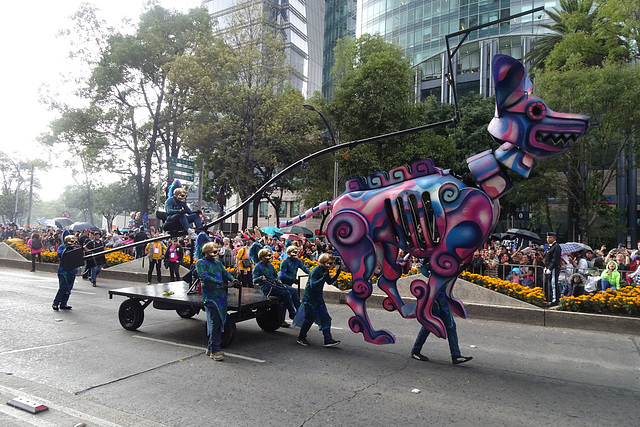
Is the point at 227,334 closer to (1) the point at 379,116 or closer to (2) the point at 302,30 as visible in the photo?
(1) the point at 379,116

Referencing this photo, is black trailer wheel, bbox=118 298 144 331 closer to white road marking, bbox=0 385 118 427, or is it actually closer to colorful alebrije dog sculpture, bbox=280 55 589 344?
white road marking, bbox=0 385 118 427

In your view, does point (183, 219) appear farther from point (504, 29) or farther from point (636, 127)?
point (504, 29)

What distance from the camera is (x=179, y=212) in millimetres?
8297

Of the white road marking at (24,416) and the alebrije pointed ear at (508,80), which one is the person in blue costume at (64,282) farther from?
the alebrije pointed ear at (508,80)

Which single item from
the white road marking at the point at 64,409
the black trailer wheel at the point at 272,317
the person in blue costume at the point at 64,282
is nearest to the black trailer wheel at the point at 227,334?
the black trailer wheel at the point at 272,317

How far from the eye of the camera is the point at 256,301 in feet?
26.5

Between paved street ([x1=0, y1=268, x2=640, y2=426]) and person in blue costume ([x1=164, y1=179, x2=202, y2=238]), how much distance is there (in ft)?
7.00

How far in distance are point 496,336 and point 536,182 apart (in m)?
18.1

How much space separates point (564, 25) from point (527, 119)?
27838 millimetres

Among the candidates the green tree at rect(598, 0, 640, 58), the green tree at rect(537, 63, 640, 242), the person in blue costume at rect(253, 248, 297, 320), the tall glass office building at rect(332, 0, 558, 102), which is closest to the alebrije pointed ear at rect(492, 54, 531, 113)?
the person in blue costume at rect(253, 248, 297, 320)

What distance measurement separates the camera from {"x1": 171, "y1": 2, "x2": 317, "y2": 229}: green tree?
2330 cm

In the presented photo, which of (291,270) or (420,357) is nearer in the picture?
(420,357)

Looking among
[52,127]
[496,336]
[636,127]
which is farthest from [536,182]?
[52,127]

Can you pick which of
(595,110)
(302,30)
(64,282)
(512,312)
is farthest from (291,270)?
(302,30)
